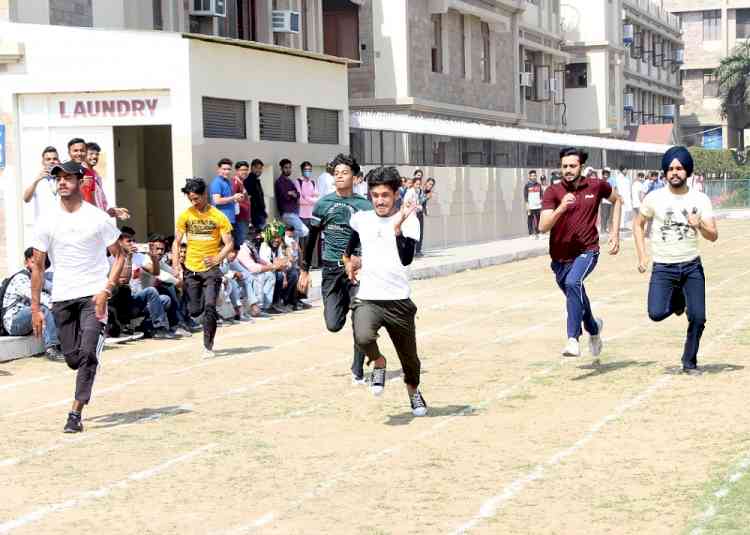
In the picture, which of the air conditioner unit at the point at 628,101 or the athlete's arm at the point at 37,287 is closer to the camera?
the athlete's arm at the point at 37,287

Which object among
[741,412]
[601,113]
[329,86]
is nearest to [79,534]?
[741,412]

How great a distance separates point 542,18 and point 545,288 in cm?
3538

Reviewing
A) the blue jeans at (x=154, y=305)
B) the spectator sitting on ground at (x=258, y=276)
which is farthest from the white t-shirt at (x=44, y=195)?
the spectator sitting on ground at (x=258, y=276)

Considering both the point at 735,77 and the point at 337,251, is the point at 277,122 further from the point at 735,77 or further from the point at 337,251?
the point at 735,77

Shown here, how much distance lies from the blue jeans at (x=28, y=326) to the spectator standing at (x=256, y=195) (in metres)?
8.23

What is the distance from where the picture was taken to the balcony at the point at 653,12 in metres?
72.6

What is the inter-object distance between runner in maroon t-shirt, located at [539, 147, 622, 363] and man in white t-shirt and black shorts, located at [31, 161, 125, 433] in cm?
382

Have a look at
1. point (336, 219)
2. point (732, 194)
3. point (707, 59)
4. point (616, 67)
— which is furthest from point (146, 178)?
point (707, 59)

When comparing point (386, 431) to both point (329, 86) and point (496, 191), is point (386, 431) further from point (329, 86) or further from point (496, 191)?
point (496, 191)

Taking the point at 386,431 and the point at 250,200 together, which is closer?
the point at 386,431

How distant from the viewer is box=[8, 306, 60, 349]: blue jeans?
47.5 ft

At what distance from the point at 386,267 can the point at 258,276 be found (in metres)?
9.13

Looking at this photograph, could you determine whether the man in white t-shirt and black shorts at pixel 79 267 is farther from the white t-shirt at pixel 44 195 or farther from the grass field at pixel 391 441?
the white t-shirt at pixel 44 195

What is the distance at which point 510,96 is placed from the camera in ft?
165
